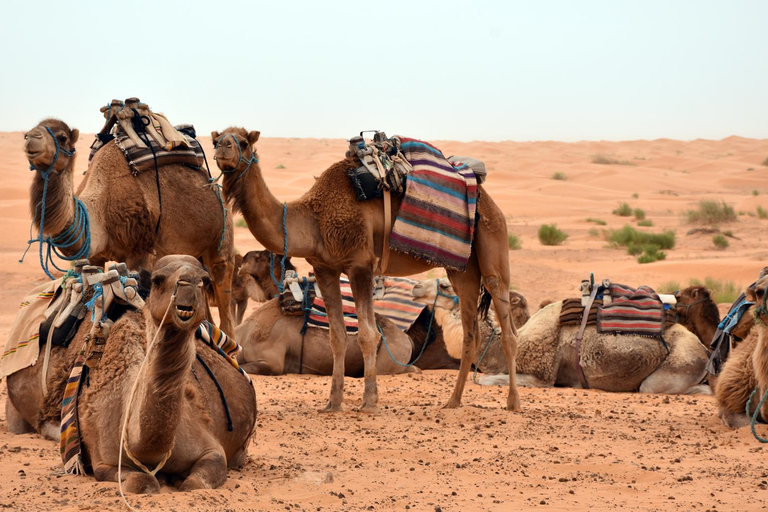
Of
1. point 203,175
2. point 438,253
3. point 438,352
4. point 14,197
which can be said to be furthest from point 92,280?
point 14,197

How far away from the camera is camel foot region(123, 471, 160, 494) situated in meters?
4.27

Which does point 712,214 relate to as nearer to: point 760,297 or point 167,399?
point 760,297

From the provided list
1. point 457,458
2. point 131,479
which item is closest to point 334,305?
point 457,458

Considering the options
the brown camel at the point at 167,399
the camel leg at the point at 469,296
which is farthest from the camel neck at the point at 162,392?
the camel leg at the point at 469,296

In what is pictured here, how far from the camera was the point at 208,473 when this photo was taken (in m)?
4.53

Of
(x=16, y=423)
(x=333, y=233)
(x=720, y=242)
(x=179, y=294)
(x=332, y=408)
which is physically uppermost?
(x=179, y=294)

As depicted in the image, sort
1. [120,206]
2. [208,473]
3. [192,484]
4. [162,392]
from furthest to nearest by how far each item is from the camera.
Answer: [120,206] < [208,473] < [192,484] < [162,392]

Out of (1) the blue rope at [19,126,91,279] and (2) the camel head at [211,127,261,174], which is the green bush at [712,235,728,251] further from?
(1) the blue rope at [19,126,91,279]

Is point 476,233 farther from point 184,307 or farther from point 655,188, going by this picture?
point 655,188

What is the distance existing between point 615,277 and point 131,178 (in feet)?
44.2

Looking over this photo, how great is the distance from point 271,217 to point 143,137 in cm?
127

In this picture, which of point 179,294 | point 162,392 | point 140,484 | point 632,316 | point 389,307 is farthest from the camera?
point 389,307

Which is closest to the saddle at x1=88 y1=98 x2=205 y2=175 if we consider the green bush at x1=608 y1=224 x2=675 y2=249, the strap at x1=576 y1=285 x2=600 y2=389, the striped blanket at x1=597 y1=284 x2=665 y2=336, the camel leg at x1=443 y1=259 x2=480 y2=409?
the camel leg at x1=443 y1=259 x2=480 y2=409

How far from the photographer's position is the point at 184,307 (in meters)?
3.90
